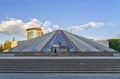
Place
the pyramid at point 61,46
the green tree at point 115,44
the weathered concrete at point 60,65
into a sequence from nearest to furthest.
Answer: the weathered concrete at point 60,65 → the pyramid at point 61,46 → the green tree at point 115,44

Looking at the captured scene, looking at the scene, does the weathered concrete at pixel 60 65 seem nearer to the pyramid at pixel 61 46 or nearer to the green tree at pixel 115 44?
the pyramid at pixel 61 46

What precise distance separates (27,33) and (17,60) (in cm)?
4391

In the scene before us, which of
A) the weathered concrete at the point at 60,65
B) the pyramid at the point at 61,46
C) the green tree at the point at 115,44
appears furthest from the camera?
the green tree at the point at 115,44

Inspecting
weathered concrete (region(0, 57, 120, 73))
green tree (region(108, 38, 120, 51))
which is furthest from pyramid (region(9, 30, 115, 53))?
green tree (region(108, 38, 120, 51))

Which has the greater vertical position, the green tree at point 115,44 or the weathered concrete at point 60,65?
the green tree at point 115,44

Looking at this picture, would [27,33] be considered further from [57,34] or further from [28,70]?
[28,70]

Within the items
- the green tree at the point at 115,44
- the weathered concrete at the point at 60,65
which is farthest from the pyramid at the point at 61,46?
the green tree at the point at 115,44

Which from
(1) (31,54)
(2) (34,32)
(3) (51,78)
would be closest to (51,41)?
(1) (31,54)

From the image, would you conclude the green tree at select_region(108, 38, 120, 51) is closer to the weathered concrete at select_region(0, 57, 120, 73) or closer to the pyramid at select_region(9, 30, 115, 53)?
the pyramid at select_region(9, 30, 115, 53)

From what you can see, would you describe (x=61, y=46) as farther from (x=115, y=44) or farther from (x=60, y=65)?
(x=115, y=44)

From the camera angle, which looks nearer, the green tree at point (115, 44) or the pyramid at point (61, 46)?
the pyramid at point (61, 46)

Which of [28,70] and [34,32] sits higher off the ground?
[34,32]

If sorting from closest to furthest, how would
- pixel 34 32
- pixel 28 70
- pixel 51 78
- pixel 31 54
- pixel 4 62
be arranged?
pixel 51 78
pixel 28 70
pixel 4 62
pixel 31 54
pixel 34 32

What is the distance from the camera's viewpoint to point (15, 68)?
1217cm
